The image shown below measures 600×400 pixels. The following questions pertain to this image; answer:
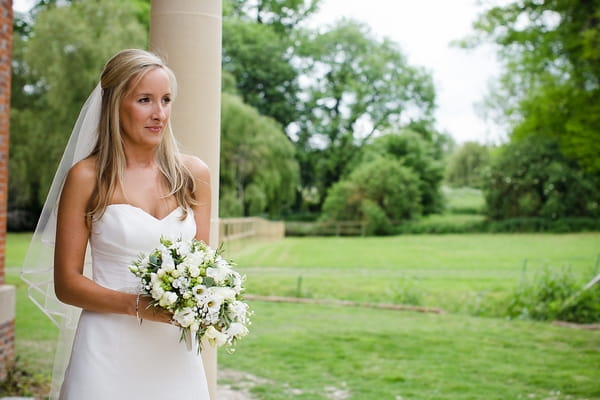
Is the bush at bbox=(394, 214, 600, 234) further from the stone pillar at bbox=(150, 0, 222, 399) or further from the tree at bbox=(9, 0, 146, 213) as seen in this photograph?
the stone pillar at bbox=(150, 0, 222, 399)

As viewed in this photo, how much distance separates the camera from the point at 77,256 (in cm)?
211

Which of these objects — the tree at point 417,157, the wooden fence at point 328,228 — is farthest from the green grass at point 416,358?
the tree at point 417,157

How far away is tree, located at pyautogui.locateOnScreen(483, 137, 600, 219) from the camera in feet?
83.3

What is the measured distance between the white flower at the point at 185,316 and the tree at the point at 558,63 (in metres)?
12.6

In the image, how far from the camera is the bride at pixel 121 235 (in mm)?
2115

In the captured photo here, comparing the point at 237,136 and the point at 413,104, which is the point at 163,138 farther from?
the point at 413,104

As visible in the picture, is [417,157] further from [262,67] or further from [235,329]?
[235,329]

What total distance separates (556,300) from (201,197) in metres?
9.19

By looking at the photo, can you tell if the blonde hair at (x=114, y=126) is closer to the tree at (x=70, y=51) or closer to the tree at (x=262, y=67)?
the tree at (x=70, y=51)

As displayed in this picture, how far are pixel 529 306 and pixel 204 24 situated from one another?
876cm

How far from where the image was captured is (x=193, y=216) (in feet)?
7.69

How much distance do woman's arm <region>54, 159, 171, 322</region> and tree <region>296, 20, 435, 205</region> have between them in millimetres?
30685

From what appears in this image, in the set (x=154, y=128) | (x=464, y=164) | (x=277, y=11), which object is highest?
(x=277, y=11)

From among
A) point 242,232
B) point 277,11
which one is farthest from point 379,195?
point 277,11
